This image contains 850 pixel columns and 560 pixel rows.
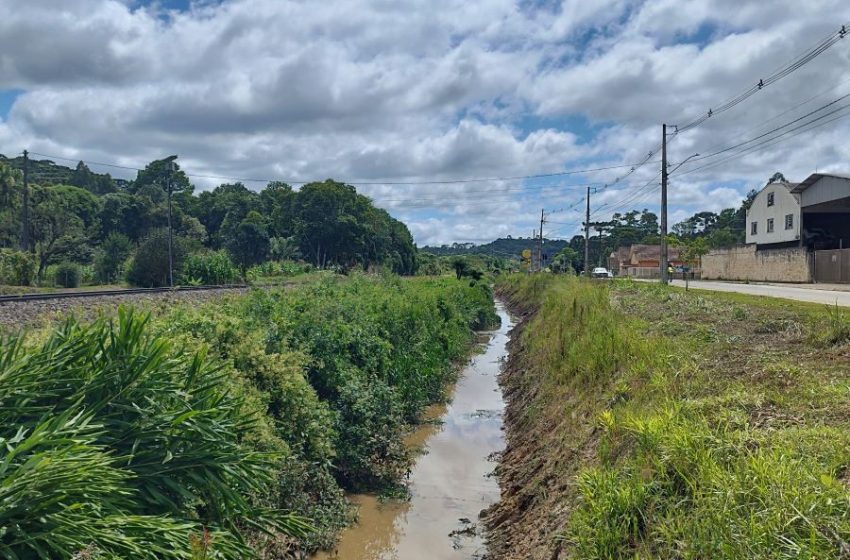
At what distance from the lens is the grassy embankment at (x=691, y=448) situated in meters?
3.59

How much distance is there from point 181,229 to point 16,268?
97.4ft

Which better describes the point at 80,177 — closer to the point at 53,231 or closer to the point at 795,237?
the point at 53,231

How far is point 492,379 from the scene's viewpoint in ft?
62.6

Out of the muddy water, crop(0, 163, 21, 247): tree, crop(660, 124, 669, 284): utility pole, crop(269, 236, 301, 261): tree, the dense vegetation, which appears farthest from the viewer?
crop(269, 236, 301, 261): tree

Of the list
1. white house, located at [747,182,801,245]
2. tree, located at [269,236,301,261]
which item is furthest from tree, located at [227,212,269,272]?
white house, located at [747,182,801,245]

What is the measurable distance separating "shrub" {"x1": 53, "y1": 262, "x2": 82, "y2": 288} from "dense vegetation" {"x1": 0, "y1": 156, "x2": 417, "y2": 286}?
0.27m

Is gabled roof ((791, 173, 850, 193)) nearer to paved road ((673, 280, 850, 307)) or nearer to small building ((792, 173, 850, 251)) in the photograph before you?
small building ((792, 173, 850, 251))

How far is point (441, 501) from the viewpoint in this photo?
918cm

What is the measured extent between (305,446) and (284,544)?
5.52ft

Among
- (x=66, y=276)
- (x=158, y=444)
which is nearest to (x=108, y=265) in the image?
(x=66, y=276)

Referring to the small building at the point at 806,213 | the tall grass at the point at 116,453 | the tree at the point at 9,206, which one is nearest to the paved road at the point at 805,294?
the tall grass at the point at 116,453

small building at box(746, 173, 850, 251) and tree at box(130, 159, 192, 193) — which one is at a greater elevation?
tree at box(130, 159, 192, 193)

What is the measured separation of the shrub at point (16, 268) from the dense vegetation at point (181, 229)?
24 centimetres

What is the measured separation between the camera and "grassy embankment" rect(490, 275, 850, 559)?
11.8 feet
